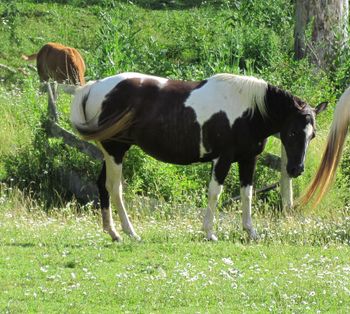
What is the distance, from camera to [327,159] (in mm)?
11508

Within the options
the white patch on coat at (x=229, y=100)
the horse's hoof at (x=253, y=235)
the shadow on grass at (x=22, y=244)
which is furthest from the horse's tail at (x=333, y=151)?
the shadow on grass at (x=22, y=244)

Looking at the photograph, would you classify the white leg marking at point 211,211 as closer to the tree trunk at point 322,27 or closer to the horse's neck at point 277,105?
the horse's neck at point 277,105

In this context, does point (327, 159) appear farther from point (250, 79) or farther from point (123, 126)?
point (123, 126)

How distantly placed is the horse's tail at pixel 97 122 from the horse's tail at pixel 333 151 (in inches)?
83.0

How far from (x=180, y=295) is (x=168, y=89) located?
11.4 feet

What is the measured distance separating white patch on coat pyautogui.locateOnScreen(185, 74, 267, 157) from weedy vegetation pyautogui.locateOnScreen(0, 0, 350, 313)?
4.08 feet

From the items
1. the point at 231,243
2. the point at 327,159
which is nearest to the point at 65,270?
the point at 231,243

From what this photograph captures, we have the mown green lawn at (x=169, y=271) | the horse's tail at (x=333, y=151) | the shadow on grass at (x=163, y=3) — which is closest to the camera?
the mown green lawn at (x=169, y=271)

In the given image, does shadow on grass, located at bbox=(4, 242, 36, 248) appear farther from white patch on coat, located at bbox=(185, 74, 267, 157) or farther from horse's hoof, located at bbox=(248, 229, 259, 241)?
horse's hoof, located at bbox=(248, 229, 259, 241)

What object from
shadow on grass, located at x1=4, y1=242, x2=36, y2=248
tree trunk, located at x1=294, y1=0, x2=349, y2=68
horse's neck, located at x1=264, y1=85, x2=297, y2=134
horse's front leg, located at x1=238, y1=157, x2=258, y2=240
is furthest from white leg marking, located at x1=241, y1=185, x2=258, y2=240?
tree trunk, located at x1=294, y1=0, x2=349, y2=68

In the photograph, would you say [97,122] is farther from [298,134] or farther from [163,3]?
[163,3]

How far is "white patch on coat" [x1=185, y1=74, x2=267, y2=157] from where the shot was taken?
1109 cm

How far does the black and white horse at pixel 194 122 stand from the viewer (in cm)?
1108

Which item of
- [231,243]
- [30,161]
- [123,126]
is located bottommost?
[30,161]
